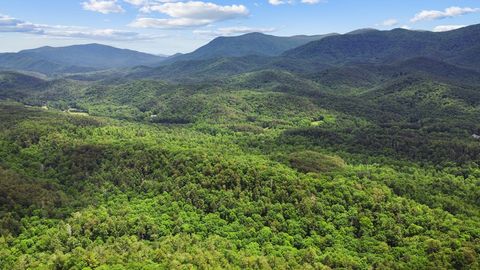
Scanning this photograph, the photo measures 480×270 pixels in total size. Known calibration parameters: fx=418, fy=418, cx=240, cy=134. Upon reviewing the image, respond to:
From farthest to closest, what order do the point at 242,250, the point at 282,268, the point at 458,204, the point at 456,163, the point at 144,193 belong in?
the point at 456,163, the point at 144,193, the point at 458,204, the point at 242,250, the point at 282,268

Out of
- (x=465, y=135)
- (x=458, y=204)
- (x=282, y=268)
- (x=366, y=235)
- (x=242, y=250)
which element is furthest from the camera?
(x=465, y=135)

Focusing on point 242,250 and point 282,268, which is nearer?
point 282,268

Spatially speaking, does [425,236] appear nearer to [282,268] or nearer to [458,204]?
[458,204]

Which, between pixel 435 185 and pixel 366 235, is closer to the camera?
pixel 366 235

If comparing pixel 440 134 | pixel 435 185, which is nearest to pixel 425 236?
pixel 435 185

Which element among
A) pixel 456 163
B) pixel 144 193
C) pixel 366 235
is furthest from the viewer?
pixel 456 163

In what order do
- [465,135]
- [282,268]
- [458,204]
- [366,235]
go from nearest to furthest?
[282,268], [366,235], [458,204], [465,135]

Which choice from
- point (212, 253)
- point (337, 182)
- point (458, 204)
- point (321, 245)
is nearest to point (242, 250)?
point (212, 253)

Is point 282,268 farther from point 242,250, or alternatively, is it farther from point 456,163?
point 456,163

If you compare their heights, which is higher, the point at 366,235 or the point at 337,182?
the point at 337,182
